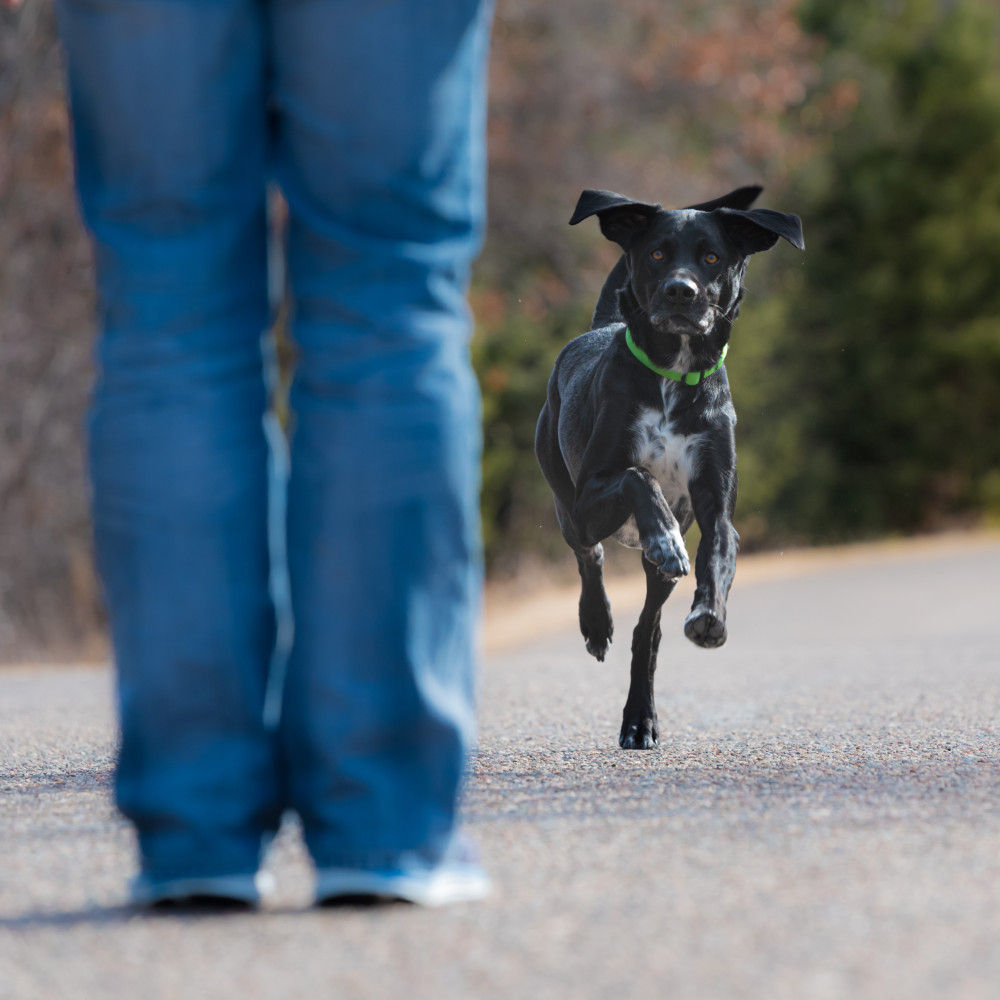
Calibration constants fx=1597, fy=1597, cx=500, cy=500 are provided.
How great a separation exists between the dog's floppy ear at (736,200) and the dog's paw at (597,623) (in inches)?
39.9

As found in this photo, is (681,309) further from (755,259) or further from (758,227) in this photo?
(755,259)

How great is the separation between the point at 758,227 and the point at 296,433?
1901 mm

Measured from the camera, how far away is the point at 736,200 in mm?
3973

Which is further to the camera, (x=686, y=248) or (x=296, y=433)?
(x=686, y=248)

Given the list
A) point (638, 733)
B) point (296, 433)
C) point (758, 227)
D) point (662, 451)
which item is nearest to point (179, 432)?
point (296, 433)

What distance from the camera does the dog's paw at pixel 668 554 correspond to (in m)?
3.42

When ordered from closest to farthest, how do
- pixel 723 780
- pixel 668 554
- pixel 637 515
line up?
pixel 723 780 → pixel 668 554 → pixel 637 515

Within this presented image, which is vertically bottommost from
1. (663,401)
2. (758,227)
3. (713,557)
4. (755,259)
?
(755,259)

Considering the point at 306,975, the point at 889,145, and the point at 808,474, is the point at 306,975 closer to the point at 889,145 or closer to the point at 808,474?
the point at 808,474

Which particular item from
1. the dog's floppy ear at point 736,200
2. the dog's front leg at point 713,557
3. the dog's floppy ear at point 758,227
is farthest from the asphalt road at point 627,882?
the dog's floppy ear at point 736,200

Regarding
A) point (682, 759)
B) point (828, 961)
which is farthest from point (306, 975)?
point (682, 759)

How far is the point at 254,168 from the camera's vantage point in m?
2.13

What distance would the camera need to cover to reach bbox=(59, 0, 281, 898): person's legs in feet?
6.71

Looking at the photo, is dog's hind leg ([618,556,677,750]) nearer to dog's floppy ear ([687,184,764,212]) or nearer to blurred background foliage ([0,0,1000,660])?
dog's floppy ear ([687,184,764,212])
